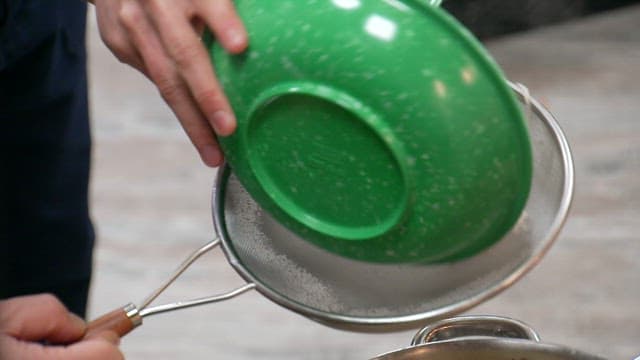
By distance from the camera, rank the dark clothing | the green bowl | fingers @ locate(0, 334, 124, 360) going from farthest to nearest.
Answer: the dark clothing, fingers @ locate(0, 334, 124, 360), the green bowl

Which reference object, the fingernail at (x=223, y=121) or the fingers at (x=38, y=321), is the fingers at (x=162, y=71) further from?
the fingers at (x=38, y=321)

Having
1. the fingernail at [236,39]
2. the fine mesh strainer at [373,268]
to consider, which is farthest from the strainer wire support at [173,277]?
the fingernail at [236,39]

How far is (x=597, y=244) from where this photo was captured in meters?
1.66

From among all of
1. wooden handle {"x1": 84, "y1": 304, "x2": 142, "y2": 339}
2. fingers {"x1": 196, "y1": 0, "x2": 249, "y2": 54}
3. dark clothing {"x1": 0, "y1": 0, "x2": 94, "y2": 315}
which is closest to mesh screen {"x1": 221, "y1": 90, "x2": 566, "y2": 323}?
wooden handle {"x1": 84, "y1": 304, "x2": 142, "y2": 339}

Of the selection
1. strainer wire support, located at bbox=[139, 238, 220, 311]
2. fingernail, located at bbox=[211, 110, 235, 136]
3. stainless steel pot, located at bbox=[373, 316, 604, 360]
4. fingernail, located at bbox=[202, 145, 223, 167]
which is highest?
fingernail, located at bbox=[211, 110, 235, 136]

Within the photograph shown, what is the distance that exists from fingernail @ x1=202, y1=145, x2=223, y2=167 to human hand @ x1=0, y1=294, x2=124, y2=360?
0.49ft

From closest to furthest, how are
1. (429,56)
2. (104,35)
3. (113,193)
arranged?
(429,56) → (104,35) → (113,193)

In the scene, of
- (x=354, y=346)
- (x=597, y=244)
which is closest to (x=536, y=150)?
(x=354, y=346)

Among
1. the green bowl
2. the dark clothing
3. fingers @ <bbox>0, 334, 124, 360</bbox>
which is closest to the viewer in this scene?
the green bowl

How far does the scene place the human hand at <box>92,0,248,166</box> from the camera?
623mm

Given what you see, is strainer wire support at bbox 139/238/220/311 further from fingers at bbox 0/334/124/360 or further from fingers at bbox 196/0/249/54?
fingers at bbox 196/0/249/54

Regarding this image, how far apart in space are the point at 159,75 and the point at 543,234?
310 mm

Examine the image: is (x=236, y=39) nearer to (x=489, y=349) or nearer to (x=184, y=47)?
(x=184, y=47)

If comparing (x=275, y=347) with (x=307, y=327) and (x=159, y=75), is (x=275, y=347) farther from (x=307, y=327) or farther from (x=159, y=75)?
(x=159, y=75)
